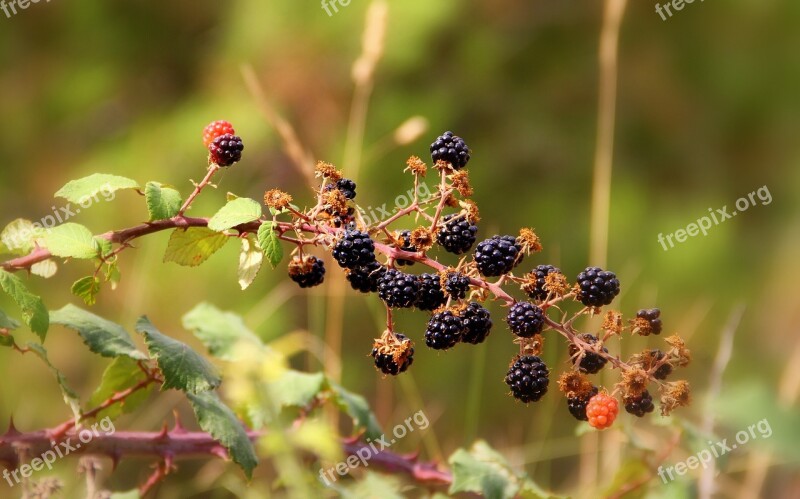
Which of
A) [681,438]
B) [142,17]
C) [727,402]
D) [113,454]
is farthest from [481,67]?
[113,454]

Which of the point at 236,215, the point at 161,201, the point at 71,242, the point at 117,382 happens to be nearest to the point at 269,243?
the point at 236,215

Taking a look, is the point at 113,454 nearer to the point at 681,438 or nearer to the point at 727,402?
the point at 681,438

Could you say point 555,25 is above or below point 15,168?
above

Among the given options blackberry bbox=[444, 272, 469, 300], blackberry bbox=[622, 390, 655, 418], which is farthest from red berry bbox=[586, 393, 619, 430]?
blackberry bbox=[444, 272, 469, 300]

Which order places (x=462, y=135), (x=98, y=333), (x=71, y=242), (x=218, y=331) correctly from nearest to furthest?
(x=71, y=242), (x=98, y=333), (x=218, y=331), (x=462, y=135)

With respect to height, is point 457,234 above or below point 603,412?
above
